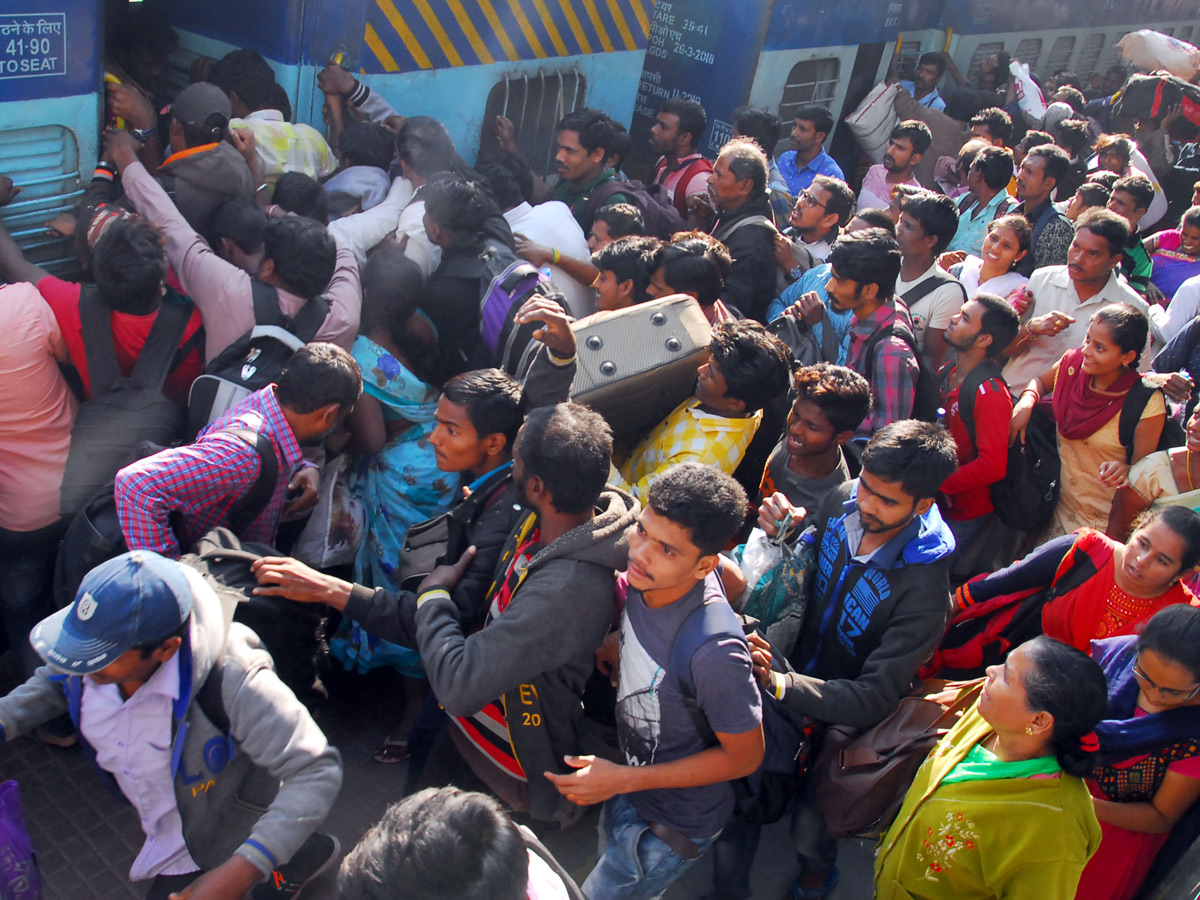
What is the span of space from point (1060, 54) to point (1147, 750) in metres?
13.2

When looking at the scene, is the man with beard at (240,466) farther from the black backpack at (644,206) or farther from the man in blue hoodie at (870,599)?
the black backpack at (644,206)

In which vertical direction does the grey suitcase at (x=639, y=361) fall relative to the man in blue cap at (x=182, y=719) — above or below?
above

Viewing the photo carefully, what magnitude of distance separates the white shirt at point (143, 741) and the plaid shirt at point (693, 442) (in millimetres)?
1480

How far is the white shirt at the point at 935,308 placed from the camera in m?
4.27

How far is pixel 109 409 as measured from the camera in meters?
2.92

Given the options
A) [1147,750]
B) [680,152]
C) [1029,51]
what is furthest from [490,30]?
[1029,51]

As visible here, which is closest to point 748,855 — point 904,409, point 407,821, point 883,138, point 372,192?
point 407,821

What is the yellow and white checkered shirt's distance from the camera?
411cm


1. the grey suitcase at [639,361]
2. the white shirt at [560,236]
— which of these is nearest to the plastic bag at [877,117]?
the white shirt at [560,236]

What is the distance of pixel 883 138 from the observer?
8938 millimetres

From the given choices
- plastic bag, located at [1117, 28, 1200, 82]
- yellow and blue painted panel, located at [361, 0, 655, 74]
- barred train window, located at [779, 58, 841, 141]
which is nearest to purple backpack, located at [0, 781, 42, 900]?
yellow and blue painted panel, located at [361, 0, 655, 74]

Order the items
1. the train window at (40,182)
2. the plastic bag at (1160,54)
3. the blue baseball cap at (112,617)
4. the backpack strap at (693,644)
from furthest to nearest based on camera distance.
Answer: the plastic bag at (1160,54) < the train window at (40,182) < the backpack strap at (693,644) < the blue baseball cap at (112,617)

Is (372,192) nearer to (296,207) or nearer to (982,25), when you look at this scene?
(296,207)

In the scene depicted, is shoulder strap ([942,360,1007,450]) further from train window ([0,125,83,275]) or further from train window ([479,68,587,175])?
train window ([0,125,83,275])
